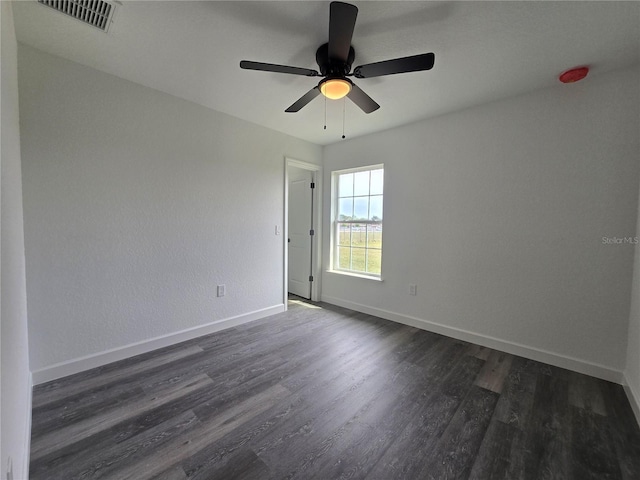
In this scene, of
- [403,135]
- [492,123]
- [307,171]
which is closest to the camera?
[492,123]

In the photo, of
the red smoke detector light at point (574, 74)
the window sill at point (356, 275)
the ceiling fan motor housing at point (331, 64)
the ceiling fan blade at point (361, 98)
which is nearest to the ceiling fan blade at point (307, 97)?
the ceiling fan motor housing at point (331, 64)

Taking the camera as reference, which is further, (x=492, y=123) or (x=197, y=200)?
(x=197, y=200)

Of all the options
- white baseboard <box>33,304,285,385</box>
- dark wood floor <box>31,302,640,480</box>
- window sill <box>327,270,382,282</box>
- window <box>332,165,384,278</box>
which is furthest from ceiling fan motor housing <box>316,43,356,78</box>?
white baseboard <box>33,304,285,385</box>

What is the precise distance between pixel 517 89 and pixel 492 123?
0.31 metres

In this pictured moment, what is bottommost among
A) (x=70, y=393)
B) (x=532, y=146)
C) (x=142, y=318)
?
(x=70, y=393)

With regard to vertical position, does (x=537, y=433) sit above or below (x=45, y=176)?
→ below

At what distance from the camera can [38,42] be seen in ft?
5.91

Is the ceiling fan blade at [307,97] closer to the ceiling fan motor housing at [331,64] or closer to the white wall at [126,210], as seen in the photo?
the ceiling fan motor housing at [331,64]

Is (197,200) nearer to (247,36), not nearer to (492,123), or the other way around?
(247,36)

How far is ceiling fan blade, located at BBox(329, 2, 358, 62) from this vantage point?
125cm

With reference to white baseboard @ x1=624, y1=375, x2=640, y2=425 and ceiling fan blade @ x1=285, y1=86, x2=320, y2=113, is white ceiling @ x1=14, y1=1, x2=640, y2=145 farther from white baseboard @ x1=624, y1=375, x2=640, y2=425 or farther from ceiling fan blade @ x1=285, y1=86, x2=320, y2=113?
white baseboard @ x1=624, y1=375, x2=640, y2=425

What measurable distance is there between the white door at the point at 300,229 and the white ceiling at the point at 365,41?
1822 millimetres

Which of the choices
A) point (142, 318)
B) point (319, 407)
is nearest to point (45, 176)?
point (142, 318)

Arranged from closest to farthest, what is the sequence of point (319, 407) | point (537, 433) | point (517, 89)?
point (537, 433) < point (319, 407) < point (517, 89)
